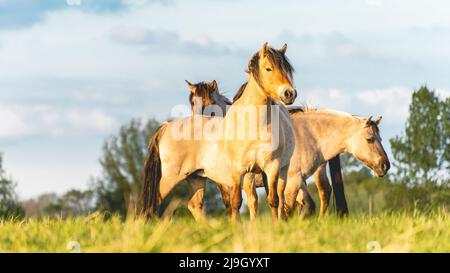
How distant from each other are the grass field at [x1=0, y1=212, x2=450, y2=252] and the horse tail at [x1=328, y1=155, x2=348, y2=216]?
4.22 meters

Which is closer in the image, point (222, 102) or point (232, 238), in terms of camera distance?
point (232, 238)

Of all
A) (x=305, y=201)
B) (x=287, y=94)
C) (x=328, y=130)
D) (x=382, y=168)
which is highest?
(x=287, y=94)

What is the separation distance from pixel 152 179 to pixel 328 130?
143 inches

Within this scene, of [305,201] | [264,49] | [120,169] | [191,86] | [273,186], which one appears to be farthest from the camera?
[120,169]

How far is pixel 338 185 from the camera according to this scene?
1415 centimetres

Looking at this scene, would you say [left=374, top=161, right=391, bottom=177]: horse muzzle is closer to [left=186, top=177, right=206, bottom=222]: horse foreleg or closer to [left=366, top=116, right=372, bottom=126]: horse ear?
[left=366, top=116, right=372, bottom=126]: horse ear

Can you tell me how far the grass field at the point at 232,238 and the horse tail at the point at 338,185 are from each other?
4.22m

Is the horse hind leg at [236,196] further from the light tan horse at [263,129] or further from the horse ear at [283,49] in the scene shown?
the horse ear at [283,49]

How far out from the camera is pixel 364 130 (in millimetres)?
14117

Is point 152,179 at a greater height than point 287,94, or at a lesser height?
lesser

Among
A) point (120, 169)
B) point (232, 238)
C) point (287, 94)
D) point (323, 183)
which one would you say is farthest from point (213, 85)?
point (120, 169)

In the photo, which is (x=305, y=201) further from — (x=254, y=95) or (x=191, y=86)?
(x=191, y=86)
